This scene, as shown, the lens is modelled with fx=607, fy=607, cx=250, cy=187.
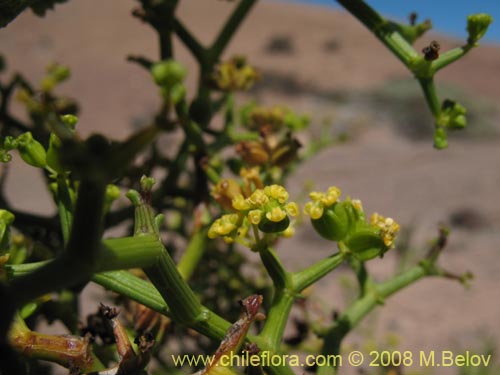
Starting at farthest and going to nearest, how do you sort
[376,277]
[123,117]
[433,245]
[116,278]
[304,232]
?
[123,117], [304,232], [376,277], [433,245], [116,278]

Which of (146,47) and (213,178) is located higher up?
(213,178)

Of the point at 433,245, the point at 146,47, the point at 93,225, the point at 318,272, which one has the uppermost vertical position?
the point at 93,225

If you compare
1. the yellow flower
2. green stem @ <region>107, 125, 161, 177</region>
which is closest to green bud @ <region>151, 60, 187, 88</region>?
green stem @ <region>107, 125, 161, 177</region>

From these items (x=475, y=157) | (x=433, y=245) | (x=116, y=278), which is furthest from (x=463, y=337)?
(x=475, y=157)

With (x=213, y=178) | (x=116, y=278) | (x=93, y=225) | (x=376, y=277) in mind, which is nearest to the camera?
(x=93, y=225)

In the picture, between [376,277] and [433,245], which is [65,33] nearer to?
[376,277]

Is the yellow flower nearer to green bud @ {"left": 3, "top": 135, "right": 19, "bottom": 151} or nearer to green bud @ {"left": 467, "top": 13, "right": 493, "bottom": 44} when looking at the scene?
green bud @ {"left": 3, "top": 135, "right": 19, "bottom": 151}
